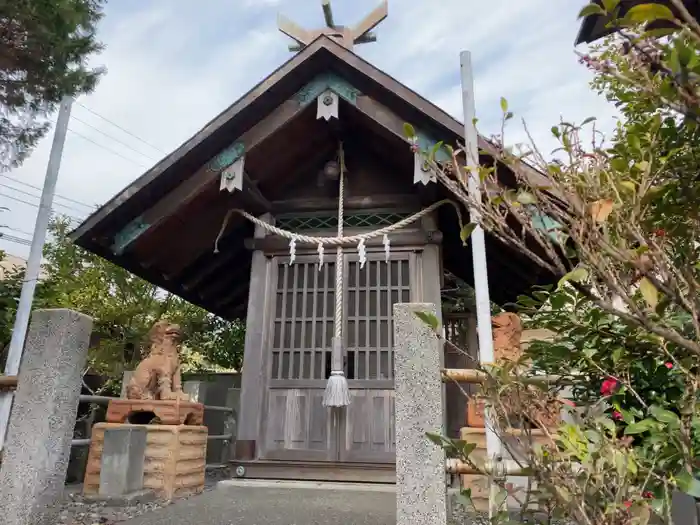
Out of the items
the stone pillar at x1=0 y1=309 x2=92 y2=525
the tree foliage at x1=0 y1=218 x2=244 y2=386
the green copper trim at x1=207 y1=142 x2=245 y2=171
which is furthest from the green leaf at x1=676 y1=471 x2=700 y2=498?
the tree foliage at x1=0 y1=218 x2=244 y2=386

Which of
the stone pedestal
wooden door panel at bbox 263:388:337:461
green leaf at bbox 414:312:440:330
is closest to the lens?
green leaf at bbox 414:312:440:330

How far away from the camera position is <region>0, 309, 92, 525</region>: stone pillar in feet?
7.88

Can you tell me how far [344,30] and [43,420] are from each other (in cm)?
455

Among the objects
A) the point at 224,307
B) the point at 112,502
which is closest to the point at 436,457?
the point at 112,502

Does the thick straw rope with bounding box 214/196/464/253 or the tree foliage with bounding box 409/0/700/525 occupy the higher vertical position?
the thick straw rope with bounding box 214/196/464/253

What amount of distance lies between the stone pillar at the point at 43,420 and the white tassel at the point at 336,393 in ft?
6.12

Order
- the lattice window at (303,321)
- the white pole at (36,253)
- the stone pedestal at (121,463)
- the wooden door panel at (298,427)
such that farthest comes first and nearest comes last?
1. the white pole at (36,253)
2. the lattice window at (303,321)
3. the wooden door panel at (298,427)
4. the stone pedestal at (121,463)

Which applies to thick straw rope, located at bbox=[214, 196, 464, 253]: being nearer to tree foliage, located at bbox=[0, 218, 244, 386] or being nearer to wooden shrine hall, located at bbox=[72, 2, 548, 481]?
wooden shrine hall, located at bbox=[72, 2, 548, 481]

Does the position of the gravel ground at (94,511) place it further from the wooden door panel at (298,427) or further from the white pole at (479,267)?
the white pole at (479,267)

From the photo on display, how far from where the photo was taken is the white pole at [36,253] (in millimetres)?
4934

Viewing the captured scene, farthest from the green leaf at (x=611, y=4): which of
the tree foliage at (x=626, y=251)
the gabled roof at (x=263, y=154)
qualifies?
the gabled roof at (x=263, y=154)

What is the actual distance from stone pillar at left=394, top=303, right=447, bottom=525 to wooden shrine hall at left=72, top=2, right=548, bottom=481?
2148mm

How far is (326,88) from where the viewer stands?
442cm

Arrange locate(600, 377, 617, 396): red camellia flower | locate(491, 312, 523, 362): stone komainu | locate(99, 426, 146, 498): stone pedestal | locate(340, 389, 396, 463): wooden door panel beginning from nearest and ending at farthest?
locate(600, 377, 617, 396): red camellia flower, locate(99, 426, 146, 498): stone pedestal, locate(491, 312, 523, 362): stone komainu, locate(340, 389, 396, 463): wooden door panel
